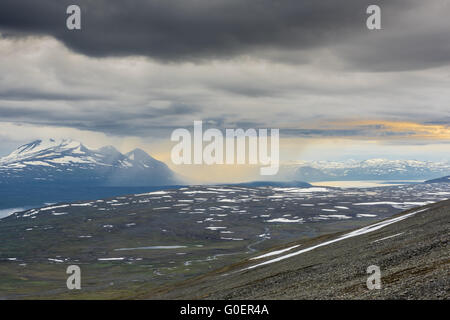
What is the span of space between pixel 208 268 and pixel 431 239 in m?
143

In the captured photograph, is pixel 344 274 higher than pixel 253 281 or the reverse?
higher

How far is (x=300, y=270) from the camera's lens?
57.4 metres

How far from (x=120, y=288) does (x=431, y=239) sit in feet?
406
